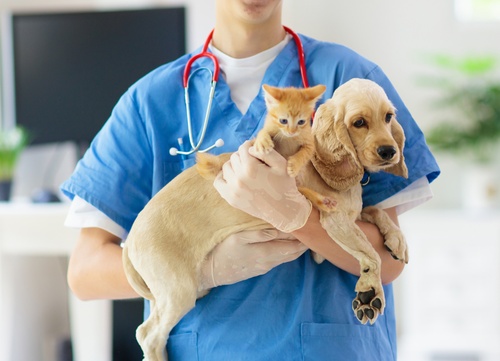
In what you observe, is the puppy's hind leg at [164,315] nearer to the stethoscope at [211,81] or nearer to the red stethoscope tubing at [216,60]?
the stethoscope at [211,81]

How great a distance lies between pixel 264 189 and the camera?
96 centimetres

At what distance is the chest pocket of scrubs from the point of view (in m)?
1.14

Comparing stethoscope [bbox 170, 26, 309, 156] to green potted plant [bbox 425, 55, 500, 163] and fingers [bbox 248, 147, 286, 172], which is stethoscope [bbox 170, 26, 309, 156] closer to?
fingers [bbox 248, 147, 286, 172]

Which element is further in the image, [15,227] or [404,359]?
[404,359]

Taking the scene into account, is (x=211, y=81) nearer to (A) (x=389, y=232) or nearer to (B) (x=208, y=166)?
(B) (x=208, y=166)

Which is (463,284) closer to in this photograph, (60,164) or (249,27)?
(60,164)

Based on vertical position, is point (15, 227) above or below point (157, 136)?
below

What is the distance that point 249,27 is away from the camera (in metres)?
1.19

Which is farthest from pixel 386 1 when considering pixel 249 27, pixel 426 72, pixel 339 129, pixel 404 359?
pixel 339 129

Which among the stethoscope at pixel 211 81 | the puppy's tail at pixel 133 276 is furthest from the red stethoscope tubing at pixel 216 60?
the puppy's tail at pixel 133 276

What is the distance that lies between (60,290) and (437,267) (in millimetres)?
1896

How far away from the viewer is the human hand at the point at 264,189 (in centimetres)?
Result: 93

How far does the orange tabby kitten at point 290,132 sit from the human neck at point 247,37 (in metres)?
0.29

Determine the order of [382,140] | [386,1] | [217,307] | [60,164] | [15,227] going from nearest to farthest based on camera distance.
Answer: [382,140] < [217,307] < [15,227] < [60,164] < [386,1]
